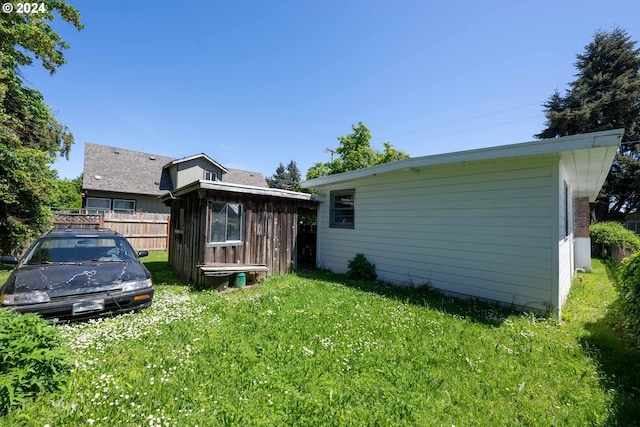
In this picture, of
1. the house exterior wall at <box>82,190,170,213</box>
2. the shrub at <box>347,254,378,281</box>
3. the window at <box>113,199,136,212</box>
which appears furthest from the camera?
the window at <box>113,199,136,212</box>

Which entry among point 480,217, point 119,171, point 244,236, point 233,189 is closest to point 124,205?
point 119,171

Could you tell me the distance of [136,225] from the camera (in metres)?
13.8

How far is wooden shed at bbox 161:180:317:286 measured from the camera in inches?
256

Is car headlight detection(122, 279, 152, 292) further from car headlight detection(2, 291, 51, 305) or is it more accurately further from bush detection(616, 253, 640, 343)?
bush detection(616, 253, 640, 343)

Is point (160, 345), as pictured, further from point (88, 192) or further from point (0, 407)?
point (88, 192)

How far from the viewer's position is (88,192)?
1602 cm

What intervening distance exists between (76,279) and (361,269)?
6183 mm

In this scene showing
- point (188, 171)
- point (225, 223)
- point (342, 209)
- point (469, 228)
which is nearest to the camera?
point (469, 228)

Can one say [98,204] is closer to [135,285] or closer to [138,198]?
[138,198]

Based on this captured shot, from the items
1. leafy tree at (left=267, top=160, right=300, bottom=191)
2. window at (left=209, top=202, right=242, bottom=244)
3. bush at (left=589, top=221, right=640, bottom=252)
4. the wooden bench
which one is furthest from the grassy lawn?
leafy tree at (left=267, top=160, right=300, bottom=191)

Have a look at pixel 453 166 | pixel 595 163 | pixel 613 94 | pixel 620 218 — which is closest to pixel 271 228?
pixel 453 166

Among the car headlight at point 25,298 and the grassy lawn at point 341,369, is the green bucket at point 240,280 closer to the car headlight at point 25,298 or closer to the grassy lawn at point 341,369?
the grassy lawn at point 341,369

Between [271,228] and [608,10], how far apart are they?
373 inches

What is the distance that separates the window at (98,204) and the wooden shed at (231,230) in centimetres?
1180
